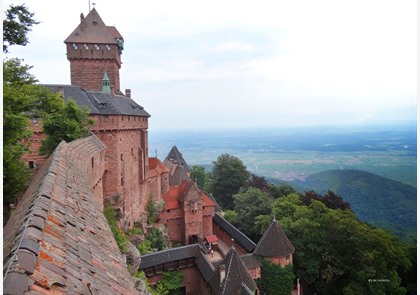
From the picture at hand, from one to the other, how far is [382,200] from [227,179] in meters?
22.3

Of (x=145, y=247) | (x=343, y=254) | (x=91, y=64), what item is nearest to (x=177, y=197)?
(x=145, y=247)

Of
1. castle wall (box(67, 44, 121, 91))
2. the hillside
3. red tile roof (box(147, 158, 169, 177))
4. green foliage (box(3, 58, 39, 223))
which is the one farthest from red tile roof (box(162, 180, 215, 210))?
the hillside

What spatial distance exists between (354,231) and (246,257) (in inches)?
333

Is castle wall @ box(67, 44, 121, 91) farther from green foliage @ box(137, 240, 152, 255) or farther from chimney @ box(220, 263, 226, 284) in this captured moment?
chimney @ box(220, 263, 226, 284)

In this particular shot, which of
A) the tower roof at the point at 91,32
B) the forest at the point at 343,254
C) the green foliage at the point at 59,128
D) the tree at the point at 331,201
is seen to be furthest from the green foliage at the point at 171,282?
the tower roof at the point at 91,32

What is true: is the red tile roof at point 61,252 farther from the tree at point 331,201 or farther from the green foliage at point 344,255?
the tree at point 331,201

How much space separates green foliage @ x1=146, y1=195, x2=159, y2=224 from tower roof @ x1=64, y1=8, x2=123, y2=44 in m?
14.4

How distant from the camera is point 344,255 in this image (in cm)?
2355

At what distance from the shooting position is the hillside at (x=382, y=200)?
1432 inches

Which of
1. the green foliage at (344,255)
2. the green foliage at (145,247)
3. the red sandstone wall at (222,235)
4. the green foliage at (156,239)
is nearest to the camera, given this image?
the green foliage at (344,255)

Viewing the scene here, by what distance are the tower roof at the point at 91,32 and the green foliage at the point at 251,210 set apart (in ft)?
68.2

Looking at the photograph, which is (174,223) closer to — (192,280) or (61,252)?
(192,280)

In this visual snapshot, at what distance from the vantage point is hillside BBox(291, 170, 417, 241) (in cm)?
3638

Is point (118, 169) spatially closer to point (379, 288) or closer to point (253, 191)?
point (253, 191)
